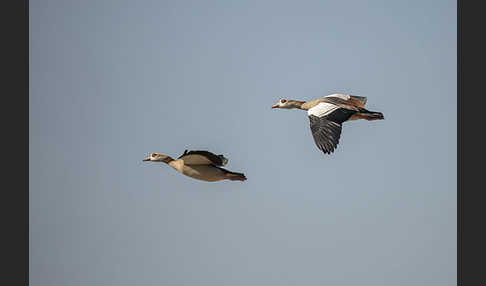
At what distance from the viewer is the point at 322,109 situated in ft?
86.8

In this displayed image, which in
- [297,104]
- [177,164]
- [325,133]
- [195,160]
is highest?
[297,104]

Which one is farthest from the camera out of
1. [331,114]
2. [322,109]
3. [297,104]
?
[297,104]

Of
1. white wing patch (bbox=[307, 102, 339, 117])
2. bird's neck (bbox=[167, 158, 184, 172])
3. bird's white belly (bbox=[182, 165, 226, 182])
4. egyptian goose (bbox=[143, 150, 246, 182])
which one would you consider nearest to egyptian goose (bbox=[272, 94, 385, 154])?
white wing patch (bbox=[307, 102, 339, 117])

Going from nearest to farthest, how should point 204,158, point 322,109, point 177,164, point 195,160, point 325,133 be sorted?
point 325,133 < point 204,158 < point 195,160 < point 322,109 < point 177,164

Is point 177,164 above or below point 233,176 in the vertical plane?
above

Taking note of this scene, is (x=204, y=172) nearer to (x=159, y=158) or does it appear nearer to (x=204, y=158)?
(x=204, y=158)

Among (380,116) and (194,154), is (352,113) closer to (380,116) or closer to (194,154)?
(380,116)

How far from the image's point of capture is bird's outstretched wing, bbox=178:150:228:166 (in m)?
25.3

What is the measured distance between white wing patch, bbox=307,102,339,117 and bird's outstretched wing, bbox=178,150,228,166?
2797mm

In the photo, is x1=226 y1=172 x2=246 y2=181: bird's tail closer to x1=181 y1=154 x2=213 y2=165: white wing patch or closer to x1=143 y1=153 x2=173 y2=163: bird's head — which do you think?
x1=181 y1=154 x2=213 y2=165: white wing patch

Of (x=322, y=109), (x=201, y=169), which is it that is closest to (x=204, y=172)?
(x=201, y=169)

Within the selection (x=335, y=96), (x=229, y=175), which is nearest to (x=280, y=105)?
(x=335, y=96)

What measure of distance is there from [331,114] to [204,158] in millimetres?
3600

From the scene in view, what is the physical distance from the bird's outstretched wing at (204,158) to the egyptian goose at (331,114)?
2.55 m
